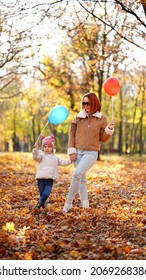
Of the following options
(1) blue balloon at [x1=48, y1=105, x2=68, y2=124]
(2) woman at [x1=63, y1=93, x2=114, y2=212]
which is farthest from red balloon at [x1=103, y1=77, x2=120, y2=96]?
(1) blue balloon at [x1=48, y1=105, x2=68, y2=124]

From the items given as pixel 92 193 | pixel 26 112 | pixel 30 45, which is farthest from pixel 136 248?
pixel 26 112

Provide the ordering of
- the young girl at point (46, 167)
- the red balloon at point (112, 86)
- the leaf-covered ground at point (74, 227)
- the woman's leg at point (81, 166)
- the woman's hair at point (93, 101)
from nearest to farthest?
the leaf-covered ground at point (74, 227) < the woman's leg at point (81, 166) < the woman's hair at point (93, 101) < the red balloon at point (112, 86) < the young girl at point (46, 167)

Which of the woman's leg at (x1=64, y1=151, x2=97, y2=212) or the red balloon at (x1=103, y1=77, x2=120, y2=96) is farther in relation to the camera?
the red balloon at (x1=103, y1=77, x2=120, y2=96)

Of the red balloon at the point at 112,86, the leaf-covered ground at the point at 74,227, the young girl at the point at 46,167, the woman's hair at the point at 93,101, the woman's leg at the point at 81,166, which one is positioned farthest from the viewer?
the young girl at the point at 46,167

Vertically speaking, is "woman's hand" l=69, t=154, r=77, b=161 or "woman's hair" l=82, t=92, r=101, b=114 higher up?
"woman's hair" l=82, t=92, r=101, b=114

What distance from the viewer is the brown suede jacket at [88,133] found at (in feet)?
26.4

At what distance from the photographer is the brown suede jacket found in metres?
8.05

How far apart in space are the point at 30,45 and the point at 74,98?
988cm

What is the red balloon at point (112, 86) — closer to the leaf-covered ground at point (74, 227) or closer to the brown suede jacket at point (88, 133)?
the brown suede jacket at point (88, 133)

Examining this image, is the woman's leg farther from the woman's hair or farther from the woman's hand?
the woman's hair

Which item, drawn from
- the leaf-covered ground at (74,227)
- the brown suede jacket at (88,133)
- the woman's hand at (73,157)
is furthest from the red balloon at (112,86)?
the leaf-covered ground at (74,227)

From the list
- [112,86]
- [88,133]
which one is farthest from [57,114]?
[112,86]

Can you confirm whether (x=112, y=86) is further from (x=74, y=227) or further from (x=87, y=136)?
(x=74, y=227)

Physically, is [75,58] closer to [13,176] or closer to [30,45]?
[30,45]
